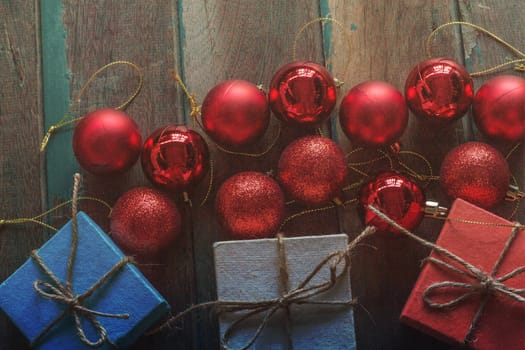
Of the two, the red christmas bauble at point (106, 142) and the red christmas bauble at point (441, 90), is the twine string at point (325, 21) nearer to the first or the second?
the red christmas bauble at point (441, 90)

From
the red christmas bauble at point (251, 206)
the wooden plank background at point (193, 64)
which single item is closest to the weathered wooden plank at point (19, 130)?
the wooden plank background at point (193, 64)

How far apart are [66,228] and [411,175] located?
600 millimetres

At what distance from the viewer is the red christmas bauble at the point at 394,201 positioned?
97 centimetres

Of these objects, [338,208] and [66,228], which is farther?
[338,208]

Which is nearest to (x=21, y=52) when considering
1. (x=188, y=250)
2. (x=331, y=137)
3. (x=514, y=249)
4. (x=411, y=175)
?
(x=188, y=250)

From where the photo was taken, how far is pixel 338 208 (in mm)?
1081

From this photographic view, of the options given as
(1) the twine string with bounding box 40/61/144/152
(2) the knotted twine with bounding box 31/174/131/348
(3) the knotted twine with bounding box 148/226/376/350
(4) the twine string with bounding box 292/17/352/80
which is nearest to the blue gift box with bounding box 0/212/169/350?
(2) the knotted twine with bounding box 31/174/131/348

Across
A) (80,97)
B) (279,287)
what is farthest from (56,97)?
(279,287)

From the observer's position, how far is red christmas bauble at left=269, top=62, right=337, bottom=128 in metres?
1.00

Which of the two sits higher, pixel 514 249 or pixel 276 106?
pixel 276 106

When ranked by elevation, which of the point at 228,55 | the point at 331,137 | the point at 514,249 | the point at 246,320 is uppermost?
the point at 228,55

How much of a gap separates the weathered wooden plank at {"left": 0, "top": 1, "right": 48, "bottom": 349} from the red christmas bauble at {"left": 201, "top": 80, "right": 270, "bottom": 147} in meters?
0.33

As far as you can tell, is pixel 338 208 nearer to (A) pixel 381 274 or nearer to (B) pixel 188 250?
(A) pixel 381 274

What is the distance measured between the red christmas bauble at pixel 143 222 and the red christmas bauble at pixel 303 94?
25 centimetres
